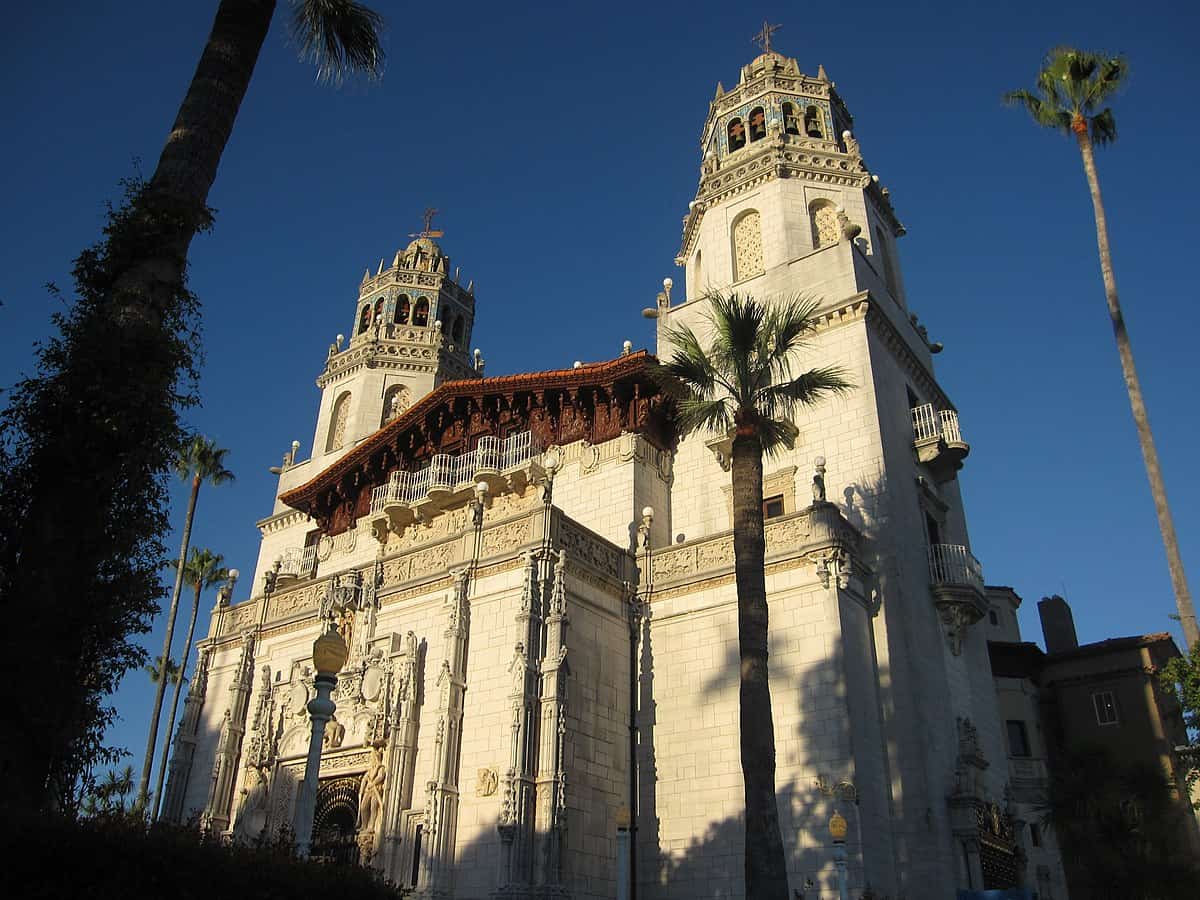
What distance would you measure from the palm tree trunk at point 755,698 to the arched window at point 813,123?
61.4ft

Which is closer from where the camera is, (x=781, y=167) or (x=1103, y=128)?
(x=1103, y=128)

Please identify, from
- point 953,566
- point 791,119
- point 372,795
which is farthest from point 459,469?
point 791,119

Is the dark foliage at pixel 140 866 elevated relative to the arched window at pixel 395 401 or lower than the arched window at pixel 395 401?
lower

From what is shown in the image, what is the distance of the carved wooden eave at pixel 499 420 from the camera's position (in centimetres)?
2619

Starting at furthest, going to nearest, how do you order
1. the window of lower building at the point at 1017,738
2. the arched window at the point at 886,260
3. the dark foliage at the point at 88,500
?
the window of lower building at the point at 1017,738, the arched window at the point at 886,260, the dark foliage at the point at 88,500

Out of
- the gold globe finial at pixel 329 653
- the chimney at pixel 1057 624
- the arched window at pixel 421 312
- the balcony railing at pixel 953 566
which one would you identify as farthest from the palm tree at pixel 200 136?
the chimney at pixel 1057 624

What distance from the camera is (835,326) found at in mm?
25734

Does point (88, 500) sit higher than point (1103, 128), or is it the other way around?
point (1103, 128)

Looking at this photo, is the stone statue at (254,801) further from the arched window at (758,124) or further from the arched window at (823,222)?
the arched window at (758,124)

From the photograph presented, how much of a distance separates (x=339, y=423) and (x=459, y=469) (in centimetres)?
1327

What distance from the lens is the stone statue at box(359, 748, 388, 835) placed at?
1988 centimetres

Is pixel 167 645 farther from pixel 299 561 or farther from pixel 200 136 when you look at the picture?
pixel 200 136

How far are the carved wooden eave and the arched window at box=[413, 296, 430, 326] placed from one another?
39.4 ft

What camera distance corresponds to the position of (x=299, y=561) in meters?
33.6
